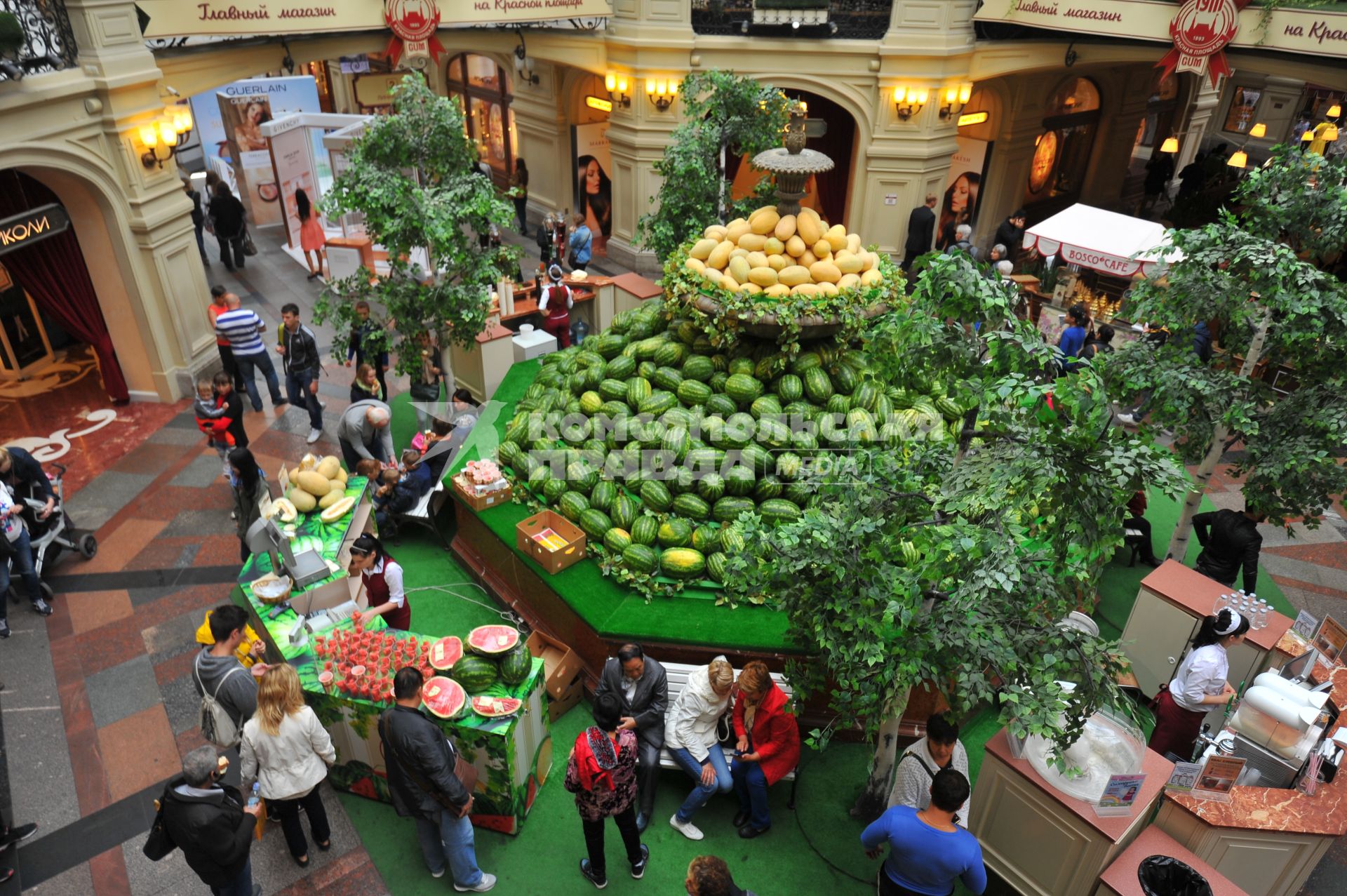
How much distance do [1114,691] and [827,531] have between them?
1729 millimetres

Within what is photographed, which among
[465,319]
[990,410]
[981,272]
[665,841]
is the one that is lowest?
[665,841]

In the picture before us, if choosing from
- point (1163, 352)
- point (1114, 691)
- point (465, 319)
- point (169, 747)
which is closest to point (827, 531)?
point (1114, 691)

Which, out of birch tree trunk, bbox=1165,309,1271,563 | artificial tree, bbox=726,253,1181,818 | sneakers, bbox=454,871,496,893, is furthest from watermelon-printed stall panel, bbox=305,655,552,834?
birch tree trunk, bbox=1165,309,1271,563

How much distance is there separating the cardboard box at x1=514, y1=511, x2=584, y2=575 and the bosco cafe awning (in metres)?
8.54

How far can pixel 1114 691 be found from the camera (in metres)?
4.46

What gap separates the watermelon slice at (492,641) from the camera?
5.72 meters

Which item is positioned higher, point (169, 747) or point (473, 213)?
point (473, 213)

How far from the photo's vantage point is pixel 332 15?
12336 millimetres

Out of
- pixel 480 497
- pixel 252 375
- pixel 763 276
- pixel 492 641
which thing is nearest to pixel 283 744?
pixel 492 641

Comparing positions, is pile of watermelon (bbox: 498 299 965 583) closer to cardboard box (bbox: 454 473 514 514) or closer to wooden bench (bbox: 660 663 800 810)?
cardboard box (bbox: 454 473 514 514)

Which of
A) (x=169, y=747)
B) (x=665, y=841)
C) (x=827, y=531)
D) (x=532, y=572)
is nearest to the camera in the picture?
(x=827, y=531)

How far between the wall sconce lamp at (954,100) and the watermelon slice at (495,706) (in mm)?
13699

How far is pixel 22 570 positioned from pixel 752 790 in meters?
6.97

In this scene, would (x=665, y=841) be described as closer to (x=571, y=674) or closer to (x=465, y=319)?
(x=571, y=674)
